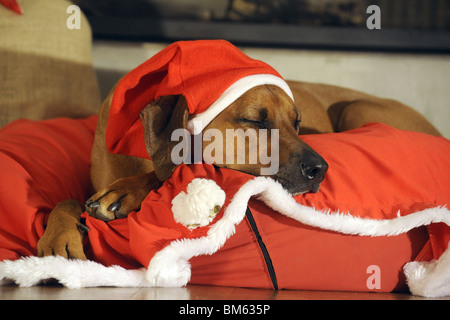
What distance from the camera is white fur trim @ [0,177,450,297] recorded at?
44.8 inches

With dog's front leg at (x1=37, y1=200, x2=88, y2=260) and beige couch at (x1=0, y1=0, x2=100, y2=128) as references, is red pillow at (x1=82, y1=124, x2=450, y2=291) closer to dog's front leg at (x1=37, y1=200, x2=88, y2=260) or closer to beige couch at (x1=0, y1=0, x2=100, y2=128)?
dog's front leg at (x1=37, y1=200, x2=88, y2=260)

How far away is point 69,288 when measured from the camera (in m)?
1.14

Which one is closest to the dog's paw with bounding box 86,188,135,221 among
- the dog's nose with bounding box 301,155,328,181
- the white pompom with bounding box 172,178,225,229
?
the white pompom with bounding box 172,178,225,229

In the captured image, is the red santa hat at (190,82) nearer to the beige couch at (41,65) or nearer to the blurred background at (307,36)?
the beige couch at (41,65)

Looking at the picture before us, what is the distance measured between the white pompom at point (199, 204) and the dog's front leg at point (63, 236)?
1.00ft

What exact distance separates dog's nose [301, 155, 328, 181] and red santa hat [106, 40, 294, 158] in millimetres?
338

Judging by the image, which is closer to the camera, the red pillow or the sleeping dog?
the red pillow

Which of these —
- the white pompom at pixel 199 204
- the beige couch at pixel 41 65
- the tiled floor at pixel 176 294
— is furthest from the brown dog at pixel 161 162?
the beige couch at pixel 41 65

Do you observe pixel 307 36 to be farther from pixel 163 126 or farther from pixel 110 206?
pixel 110 206

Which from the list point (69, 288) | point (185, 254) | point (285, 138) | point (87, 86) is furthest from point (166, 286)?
point (87, 86)

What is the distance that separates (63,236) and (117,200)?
0.60 feet


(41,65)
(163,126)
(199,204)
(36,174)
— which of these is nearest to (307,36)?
(41,65)

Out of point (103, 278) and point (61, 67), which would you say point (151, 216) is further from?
point (61, 67)

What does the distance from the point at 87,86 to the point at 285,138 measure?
1.53 m
